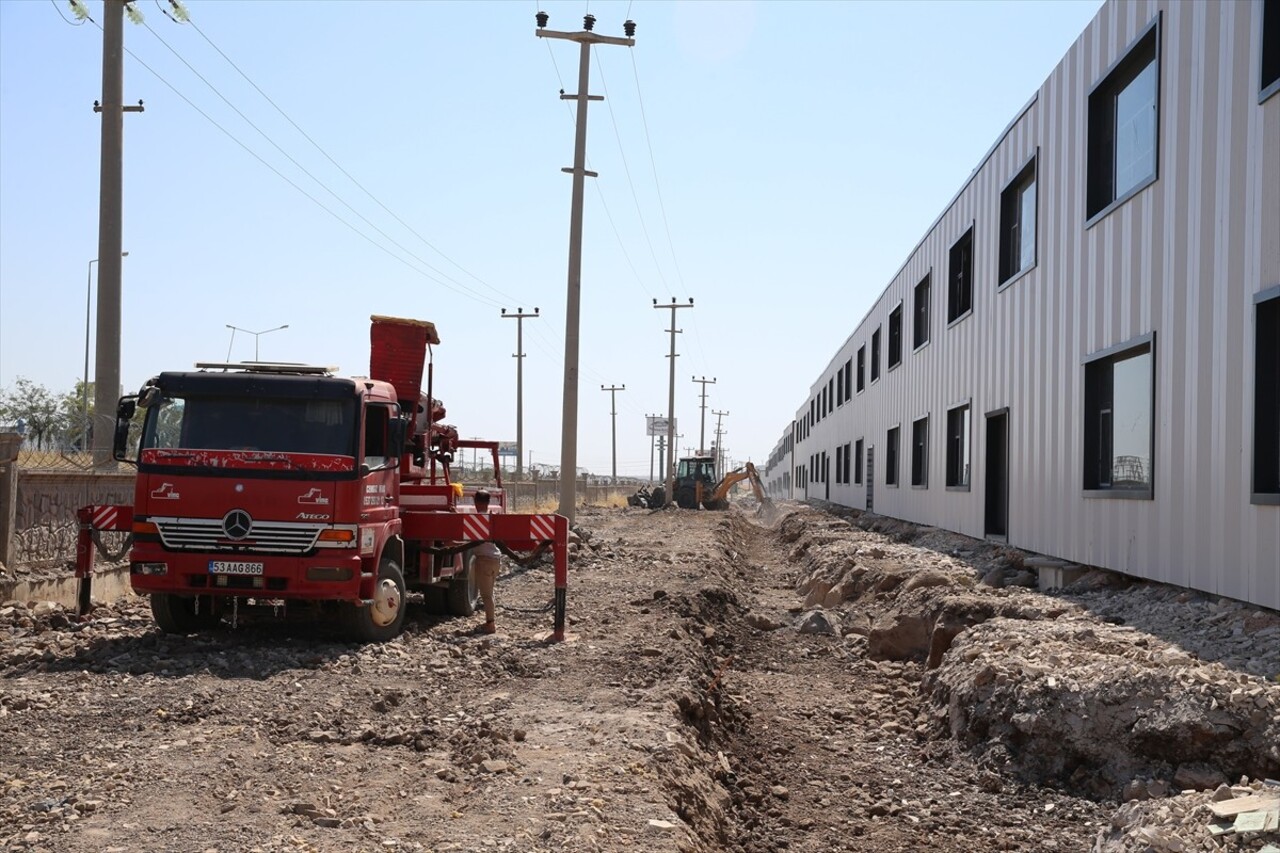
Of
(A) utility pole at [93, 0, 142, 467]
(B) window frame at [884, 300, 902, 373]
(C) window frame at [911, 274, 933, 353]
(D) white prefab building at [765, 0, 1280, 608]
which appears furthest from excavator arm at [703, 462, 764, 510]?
(A) utility pole at [93, 0, 142, 467]

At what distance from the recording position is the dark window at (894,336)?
28334 millimetres

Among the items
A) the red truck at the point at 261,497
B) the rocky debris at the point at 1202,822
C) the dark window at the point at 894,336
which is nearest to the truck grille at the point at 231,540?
the red truck at the point at 261,497

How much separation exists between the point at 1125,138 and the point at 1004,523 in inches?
258

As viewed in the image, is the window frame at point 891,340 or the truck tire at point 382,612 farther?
the window frame at point 891,340

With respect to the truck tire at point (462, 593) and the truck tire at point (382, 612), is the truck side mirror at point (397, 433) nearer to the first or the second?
the truck tire at point (382, 612)

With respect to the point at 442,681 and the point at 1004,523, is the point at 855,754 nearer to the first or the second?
the point at 442,681

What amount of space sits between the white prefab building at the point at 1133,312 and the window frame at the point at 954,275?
0.12 m

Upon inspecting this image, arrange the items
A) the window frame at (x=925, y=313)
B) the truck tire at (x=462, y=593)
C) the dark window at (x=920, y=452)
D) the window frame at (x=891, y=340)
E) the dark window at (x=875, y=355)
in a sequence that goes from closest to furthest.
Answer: the truck tire at (x=462, y=593) → the dark window at (x=920, y=452) → the window frame at (x=925, y=313) → the window frame at (x=891, y=340) → the dark window at (x=875, y=355)

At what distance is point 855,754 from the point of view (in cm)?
856

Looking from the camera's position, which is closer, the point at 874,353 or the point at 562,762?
the point at 562,762

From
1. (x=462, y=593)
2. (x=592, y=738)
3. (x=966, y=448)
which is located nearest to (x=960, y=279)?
(x=966, y=448)

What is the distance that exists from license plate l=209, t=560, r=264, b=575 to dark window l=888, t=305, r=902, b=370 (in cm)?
2067

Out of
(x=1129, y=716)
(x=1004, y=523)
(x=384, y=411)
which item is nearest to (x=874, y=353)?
(x=1004, y=523)

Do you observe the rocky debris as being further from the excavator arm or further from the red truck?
the excavator arm
